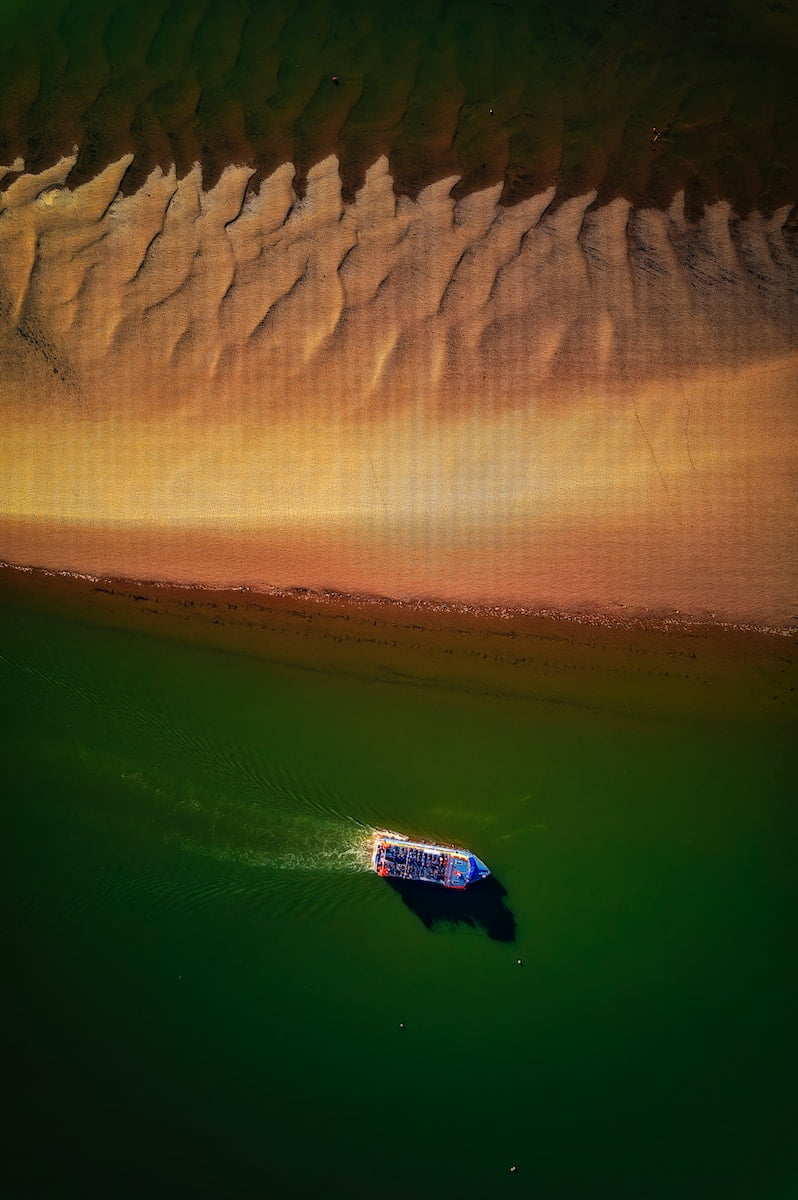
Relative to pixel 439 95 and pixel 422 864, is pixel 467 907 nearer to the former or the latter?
pixel 422 864

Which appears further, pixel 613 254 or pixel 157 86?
pixel 157 86

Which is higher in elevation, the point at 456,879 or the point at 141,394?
the point at 141,394

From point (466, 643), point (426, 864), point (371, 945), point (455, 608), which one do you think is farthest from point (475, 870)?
point (455, 608)

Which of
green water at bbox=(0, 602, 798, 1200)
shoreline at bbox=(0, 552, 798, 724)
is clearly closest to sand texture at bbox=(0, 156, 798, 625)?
shoreline at bbox=(0, 552, 798, 724)

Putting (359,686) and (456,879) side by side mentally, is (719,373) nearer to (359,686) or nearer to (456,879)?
(359,686)

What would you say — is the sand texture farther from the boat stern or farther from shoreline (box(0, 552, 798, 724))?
the boat stern

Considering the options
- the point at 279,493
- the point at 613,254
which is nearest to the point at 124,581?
the point at 279,493
